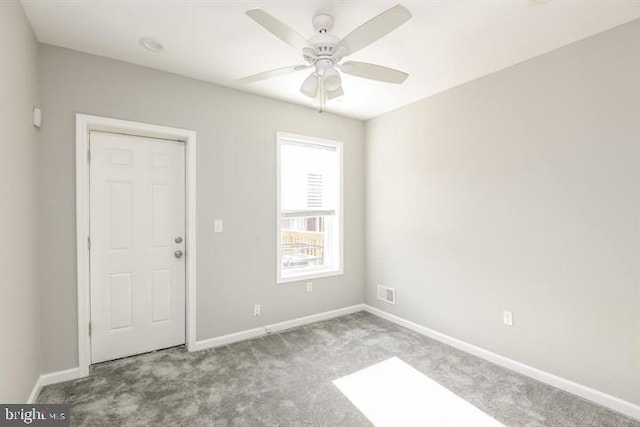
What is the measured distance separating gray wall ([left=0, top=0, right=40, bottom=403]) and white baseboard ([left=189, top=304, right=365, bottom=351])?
130 centimetres

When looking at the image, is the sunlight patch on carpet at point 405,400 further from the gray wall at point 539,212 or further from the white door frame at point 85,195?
the white door frame at point 85,195

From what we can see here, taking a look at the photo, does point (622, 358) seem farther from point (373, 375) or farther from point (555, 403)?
point (373, 375)

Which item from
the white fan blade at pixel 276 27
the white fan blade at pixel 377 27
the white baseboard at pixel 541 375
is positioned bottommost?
the white baseboard at pixel 541 375

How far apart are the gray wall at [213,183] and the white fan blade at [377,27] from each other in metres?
1.79

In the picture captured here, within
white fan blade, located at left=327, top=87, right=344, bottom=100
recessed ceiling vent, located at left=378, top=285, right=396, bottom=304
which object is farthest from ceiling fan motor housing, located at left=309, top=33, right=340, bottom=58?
recessed ceiling vent, located at left=378, top=285, right=396, bottom=304

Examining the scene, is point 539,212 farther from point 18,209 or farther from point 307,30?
point 18,209

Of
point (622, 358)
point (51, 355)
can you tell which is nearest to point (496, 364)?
point (622, 358)

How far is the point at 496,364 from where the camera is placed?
109 inches

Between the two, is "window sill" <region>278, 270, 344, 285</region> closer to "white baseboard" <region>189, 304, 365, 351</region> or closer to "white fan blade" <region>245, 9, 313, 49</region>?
"white baseboard" <region>189, 304, 365, 351</region>

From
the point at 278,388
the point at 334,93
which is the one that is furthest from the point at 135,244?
the point at 334,93

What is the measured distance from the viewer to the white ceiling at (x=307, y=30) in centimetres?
194

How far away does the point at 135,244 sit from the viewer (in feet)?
9.52

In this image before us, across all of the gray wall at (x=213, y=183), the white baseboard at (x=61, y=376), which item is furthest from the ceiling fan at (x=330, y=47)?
the white baseboard at (x=61, y=376)

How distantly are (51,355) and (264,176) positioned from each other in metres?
2.41
